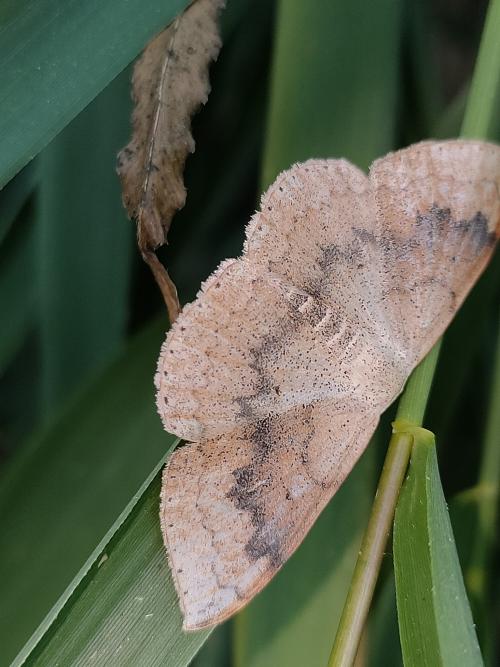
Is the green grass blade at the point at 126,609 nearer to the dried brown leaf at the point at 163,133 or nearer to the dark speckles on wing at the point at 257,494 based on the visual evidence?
the dark speckles on wing at the point at 257,494

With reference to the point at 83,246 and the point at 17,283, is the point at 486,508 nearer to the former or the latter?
the point at 83,246

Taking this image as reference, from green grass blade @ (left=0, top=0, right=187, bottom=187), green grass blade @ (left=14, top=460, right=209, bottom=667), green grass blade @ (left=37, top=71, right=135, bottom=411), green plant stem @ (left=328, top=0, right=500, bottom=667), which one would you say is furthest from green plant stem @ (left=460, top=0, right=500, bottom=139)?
green grass blade @ (left=37, top=71, right=135, bottom=411)

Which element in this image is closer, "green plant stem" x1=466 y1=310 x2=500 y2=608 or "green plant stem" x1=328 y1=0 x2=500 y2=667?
"green plant stem" x1=328 y1=0 x2=500 y2=667

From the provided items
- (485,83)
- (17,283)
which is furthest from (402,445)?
(17,283)

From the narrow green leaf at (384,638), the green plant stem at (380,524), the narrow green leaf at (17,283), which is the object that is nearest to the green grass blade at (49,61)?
the green plant stem at (380,524)

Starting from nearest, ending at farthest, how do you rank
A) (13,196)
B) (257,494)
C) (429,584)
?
(429,584)
(257,494)
(13,196)

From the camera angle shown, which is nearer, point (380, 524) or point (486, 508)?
point (380, 524)

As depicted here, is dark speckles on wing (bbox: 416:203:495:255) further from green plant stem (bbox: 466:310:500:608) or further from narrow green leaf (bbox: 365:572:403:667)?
narrow green leaf (bbox: 365:572:403:667)
